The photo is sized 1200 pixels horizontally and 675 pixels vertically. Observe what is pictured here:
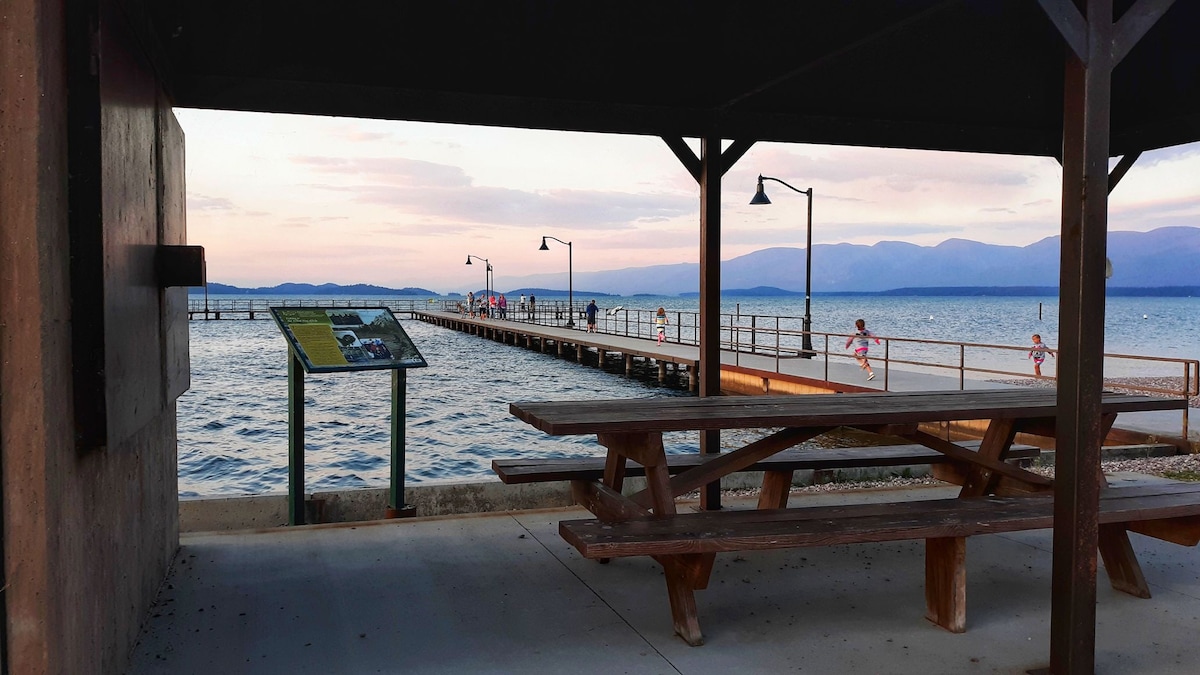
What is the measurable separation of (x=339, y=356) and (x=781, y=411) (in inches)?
107

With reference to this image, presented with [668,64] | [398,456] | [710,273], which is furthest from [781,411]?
[398,456]

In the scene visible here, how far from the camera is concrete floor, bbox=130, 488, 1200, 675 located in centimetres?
322

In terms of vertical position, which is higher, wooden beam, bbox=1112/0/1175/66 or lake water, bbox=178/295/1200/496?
wooden beam, bbox=1112/0/1175/66

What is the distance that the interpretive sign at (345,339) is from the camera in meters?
5.04

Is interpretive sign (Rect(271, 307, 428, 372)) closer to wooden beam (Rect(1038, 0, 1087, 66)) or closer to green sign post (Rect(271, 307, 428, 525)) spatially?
green sign post (Rect(271, 307, 428, 525))

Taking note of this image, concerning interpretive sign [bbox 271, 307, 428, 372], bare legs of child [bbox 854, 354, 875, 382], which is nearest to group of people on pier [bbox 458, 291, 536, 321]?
bare legs of child [bbox 854, 354, 875, 382]

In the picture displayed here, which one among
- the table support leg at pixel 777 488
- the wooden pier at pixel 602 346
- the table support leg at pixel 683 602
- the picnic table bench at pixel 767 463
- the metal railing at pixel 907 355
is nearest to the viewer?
the table support leg at pixel 683 602

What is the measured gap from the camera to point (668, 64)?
4773 mm

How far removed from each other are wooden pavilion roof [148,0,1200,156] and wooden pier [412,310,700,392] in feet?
32.6

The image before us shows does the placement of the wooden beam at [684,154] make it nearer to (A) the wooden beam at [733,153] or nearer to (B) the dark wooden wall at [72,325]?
(A) the wooden beam at [733,153]

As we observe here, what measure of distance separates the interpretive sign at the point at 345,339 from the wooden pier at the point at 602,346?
10146 mm

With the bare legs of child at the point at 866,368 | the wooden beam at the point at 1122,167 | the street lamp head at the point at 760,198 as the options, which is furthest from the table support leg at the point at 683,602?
the street lamp head at the point at 760,198

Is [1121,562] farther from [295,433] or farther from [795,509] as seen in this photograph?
[295,433]

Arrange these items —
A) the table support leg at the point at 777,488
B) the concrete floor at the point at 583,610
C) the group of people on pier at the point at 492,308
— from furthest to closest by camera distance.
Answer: the group of people on pier at the point at 492,308, the table support leg at the point at 777,488, the concrete floor at the point at 583,610
